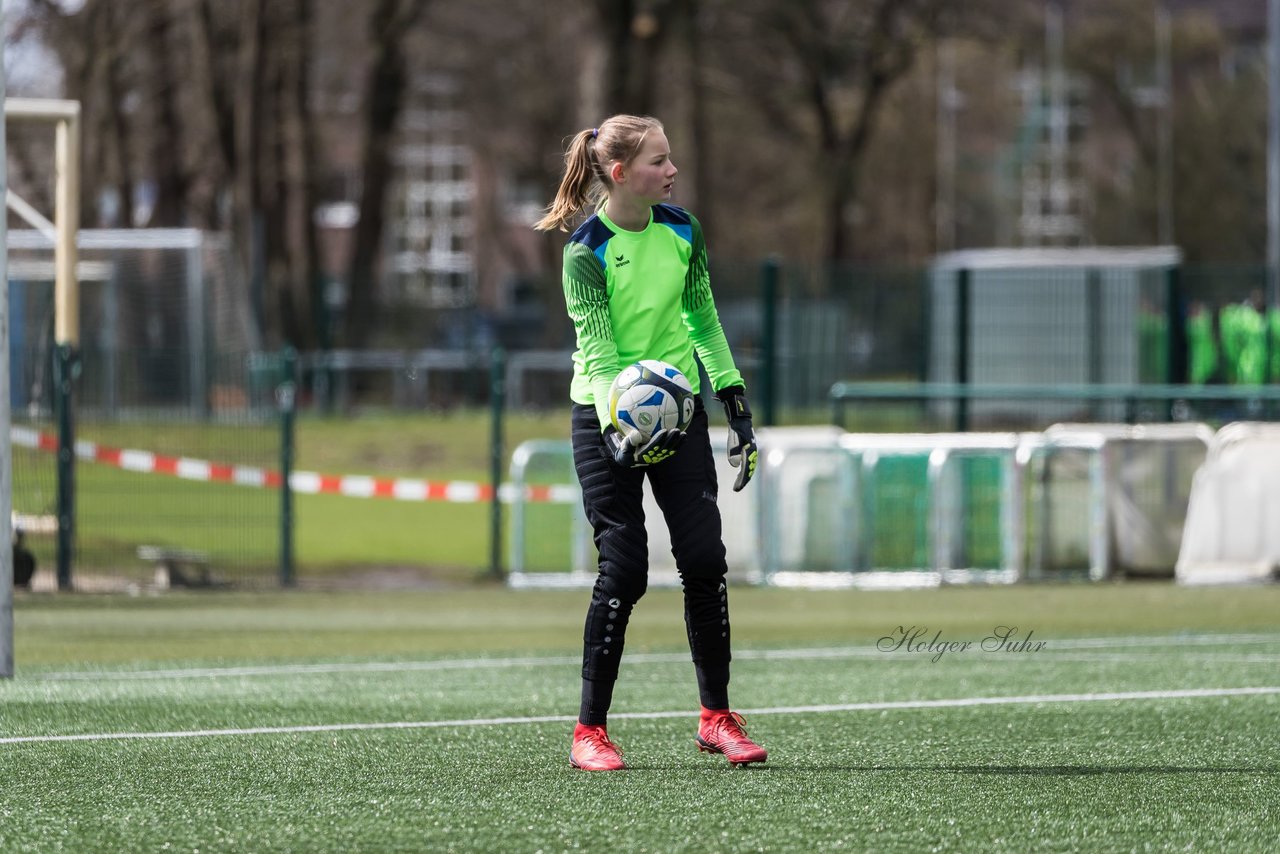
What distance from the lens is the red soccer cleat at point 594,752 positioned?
248 inches

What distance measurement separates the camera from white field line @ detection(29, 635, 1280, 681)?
9844 millimetres

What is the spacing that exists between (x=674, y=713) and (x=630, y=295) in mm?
2208

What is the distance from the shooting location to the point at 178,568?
16.1m

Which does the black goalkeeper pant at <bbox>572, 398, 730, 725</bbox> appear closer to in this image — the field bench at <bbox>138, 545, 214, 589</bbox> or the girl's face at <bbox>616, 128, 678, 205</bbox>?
the girl's face at <bbox>616, 128, 678, 205</bbox>

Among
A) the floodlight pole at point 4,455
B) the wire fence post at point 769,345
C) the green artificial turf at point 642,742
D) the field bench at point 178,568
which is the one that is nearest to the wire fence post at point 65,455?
the field bench at point 178,568

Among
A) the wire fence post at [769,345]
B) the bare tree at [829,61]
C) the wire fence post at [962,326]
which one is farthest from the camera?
the bare tree at [829,61]

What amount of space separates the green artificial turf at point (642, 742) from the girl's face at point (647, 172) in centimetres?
165

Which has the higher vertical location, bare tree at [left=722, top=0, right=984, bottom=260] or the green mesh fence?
bare tree at [left=722, top=0, right=984, bottom=260]

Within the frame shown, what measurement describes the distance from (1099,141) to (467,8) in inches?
1155

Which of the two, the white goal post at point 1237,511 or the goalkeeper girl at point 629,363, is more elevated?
the goalkeeper girl at point 629,363

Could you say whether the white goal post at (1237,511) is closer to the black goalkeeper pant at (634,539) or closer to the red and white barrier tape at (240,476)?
the red and white barrier tape at (240,476)

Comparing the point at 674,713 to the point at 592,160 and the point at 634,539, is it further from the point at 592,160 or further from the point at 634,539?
the point at 592,160

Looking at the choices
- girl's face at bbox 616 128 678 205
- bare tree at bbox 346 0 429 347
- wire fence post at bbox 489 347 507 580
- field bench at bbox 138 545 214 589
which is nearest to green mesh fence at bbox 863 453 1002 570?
wire fence post at bbox 489 347 507 580

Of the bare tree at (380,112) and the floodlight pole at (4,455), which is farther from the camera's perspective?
the bare tree at (380,112)
